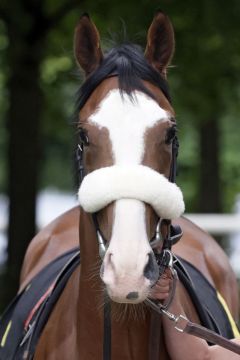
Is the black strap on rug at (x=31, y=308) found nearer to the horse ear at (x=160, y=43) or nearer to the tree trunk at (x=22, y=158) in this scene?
the horse ear at (x=160, y=43)

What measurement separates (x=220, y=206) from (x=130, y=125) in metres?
13.7

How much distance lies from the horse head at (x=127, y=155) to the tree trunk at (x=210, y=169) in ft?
42.1

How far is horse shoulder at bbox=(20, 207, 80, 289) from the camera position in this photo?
5.65m

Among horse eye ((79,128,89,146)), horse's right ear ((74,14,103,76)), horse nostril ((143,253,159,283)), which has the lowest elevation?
horse nostril ((143,253,159,283))

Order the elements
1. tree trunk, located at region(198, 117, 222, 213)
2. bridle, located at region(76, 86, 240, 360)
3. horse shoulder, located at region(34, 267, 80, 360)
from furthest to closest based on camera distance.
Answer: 1. tree trunk, located at region(198, 117, 222, 213)
2. horse shoulder, located at region(34, 267, 80, 360)
3. bridle, located at region(76, 86, 240, 360)

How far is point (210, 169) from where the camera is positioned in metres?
16.7

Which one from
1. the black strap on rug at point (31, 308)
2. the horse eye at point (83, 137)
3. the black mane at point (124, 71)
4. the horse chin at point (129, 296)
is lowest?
the black strap on rug at point (31, 308)

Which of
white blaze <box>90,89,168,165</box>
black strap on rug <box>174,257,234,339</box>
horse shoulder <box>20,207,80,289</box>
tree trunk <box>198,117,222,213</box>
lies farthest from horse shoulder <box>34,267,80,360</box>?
tree trunk <box>198,117,222,213</box>

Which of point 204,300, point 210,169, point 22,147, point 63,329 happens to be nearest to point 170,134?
point 63,329

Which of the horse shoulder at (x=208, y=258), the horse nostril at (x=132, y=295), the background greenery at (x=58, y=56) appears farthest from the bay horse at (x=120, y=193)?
the background greenery at (x=58, y=56)

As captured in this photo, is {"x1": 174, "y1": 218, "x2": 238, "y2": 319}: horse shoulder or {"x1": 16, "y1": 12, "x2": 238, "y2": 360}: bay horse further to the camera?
{"x1": 174, "y1": 218, "x2": 238, "y2": 319}: horse shoulder

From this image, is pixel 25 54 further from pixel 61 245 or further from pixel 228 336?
pixel 228 336

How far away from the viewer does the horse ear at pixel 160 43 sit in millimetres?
3740

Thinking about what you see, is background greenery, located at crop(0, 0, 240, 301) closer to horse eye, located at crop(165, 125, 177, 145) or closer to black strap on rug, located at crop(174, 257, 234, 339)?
black strap on rug, located at crop(174, 257, 234, 339)
